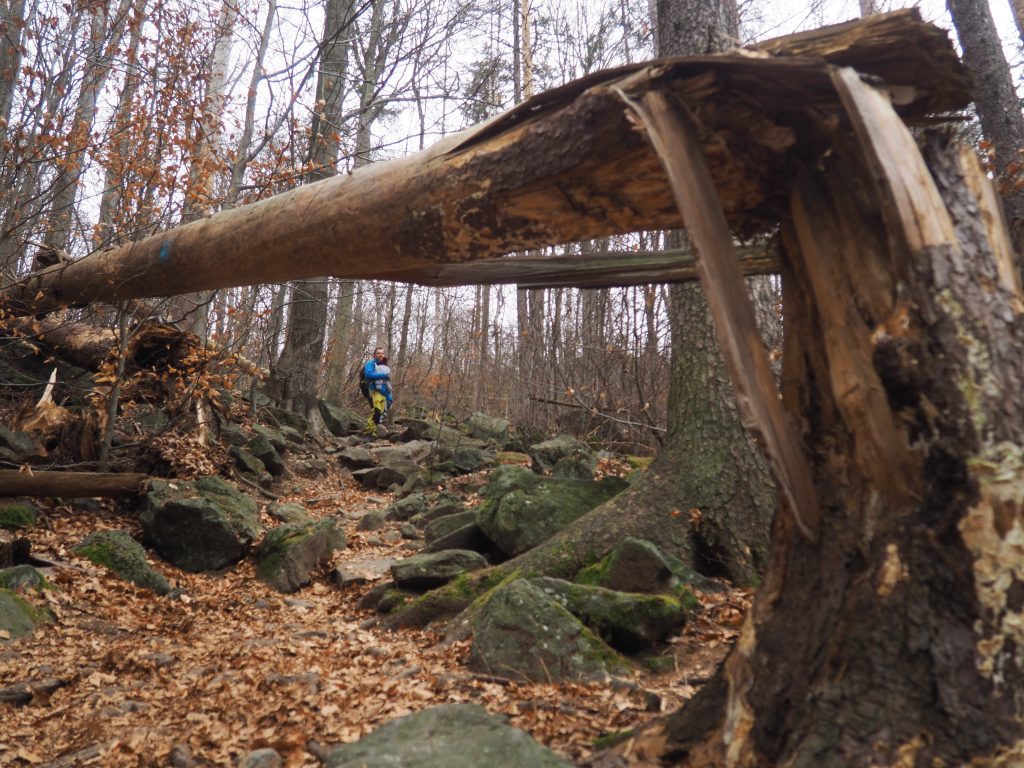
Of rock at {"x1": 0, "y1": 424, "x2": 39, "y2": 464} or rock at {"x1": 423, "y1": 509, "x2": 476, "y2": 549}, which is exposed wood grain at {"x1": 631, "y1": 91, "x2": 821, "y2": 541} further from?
rock at {"x1": 0, "y1": 424, "x2": 39, "y2": 464}

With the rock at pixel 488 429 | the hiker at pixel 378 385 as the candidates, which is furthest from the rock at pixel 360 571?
the hiker at pixel 378 385

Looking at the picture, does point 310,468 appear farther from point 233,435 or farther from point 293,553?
point 293,553

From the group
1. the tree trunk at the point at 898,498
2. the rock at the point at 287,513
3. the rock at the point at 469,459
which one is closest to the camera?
the tree trunk at the point at 898,498

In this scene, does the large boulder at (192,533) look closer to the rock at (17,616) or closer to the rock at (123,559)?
the rock at (123,559)

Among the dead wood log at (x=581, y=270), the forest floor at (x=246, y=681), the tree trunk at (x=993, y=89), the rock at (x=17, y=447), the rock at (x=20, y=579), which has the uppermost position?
the tree trunk at (x=993, y=89)

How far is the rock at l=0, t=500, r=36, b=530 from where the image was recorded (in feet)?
19.3

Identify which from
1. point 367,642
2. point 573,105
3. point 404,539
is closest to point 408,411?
point 404,539

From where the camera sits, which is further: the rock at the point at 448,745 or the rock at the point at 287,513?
the rock at the point at 287,513

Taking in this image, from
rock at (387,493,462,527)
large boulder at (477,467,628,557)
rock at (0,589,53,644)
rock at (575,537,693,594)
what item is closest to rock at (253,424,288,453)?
rock at (387,493,462,527)

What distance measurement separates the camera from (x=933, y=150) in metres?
1.76

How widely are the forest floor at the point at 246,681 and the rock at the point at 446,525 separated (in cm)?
137

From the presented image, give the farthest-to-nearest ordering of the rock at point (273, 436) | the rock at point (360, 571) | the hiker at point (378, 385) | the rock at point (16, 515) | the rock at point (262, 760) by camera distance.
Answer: the hiker at point (378, 385), the rock at point (273, 436), the rock at point (360, 571), the rock at point (16, 515), the rock at point (262, 760)

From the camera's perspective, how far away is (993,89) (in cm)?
798

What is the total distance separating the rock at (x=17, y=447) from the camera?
6.43m
